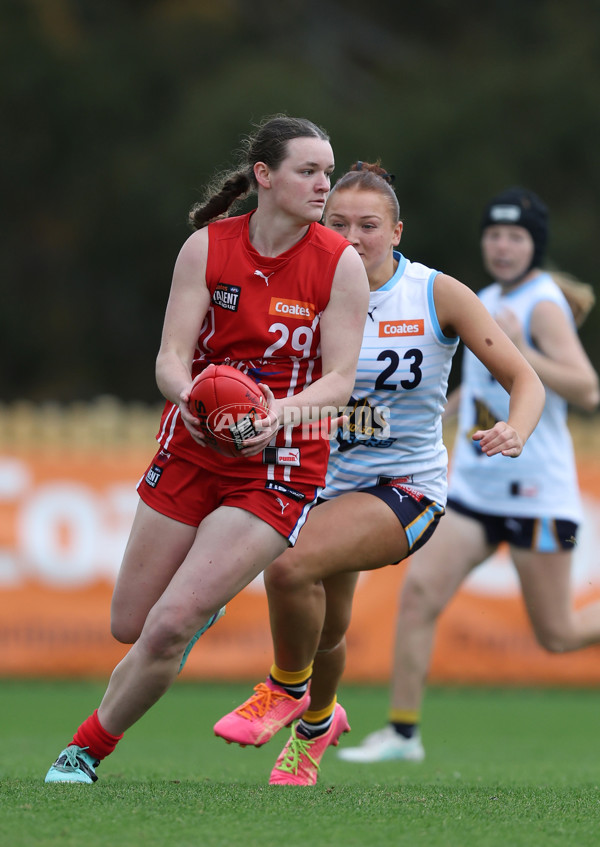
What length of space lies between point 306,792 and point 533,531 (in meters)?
2.58

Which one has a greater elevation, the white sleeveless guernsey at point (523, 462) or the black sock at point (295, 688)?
the white sleeveless guernsey at point (523, 462)

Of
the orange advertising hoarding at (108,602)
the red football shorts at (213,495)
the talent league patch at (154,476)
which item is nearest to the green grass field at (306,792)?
the red football shorts at (213,495)

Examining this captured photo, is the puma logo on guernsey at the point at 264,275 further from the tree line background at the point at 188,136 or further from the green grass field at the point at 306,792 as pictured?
the tree line background at the point at 188,136

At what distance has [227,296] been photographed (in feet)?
15.1

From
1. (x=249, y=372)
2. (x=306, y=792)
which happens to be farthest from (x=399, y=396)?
(x=306, y=792)

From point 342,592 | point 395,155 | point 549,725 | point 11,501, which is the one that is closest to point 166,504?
point 342,592

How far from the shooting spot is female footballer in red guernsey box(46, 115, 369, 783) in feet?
14.8

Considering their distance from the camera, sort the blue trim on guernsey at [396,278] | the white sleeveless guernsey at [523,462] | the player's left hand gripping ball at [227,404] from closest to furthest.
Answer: the player's left hand gripping ball at [227,404], the blue trim on guernsey at [396,278], the white sleeveless guernsey at [523,462]

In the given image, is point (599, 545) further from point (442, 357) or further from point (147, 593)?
point (147, 593)

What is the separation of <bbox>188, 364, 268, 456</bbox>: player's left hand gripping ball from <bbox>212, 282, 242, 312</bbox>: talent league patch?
31 centimetres

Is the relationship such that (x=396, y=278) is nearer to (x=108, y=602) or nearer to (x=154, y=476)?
(x=154, y=476)

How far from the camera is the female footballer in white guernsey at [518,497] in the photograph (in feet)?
22.1

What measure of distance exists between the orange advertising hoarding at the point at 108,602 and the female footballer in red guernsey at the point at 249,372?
580cm

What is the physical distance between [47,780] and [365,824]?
1.26m
